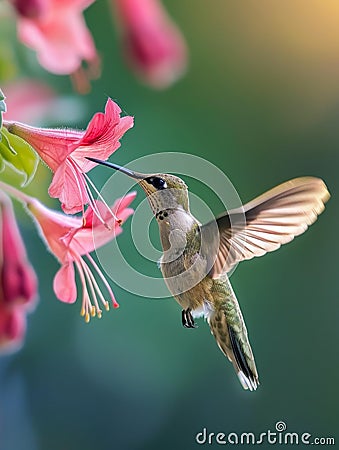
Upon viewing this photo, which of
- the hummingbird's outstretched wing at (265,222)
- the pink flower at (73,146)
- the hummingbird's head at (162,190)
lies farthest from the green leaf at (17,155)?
the hummingbird's outstretched wing at (265,222)

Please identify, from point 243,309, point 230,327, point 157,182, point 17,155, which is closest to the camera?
point 17,155

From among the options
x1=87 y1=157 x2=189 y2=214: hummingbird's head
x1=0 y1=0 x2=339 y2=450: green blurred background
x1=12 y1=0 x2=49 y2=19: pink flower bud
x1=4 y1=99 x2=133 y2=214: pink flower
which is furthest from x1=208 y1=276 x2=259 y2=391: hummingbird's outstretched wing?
x1=0 y1=0 x2=339 y2=450: green blurred background

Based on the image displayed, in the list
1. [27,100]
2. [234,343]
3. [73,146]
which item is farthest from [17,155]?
[234,343]

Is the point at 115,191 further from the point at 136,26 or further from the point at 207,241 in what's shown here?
the point at 136,26

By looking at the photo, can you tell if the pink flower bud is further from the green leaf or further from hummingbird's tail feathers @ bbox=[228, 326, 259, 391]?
hummingbird's tail feathers @ bbox=[228, 326, 259, 391]

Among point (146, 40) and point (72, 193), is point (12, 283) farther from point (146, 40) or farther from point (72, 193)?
point (146, 40)

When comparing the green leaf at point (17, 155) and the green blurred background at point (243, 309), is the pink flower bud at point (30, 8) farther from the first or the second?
the green blurred background at point (243, 309)

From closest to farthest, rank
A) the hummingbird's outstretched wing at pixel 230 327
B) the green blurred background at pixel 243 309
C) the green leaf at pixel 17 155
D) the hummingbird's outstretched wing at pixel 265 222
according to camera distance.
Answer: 1. the green leaf at pixel 17 155
2. the hummingbird's outstretched wing at pixel 265 222
3. the hummingbird's outstretched wing at pixel 230 327
4. the green blurred background at pixel 243 309
